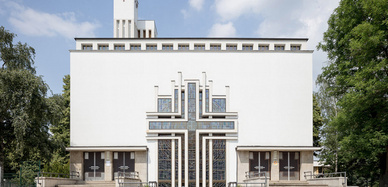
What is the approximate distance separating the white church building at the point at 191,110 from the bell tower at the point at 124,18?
6.14m

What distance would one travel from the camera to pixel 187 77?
2659 cm

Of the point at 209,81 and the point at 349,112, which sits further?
the point at 209,81

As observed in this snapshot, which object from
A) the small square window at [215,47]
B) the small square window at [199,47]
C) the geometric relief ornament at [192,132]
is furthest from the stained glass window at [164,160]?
the small square window at [215,47]

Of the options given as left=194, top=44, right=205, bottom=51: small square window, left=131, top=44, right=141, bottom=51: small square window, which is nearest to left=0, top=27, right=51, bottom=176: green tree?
left=131, top=44, right=141, bottom=51: small square window

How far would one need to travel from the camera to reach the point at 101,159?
84.2ft

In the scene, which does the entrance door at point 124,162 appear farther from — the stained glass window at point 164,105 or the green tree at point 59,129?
the green tree at point 59,129

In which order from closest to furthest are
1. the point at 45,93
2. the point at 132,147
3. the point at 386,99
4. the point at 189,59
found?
the point at 386,99, the point at 45,93, the point at 132,147, the point at 189,59

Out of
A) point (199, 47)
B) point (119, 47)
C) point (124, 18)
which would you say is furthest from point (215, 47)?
point (124, 18)

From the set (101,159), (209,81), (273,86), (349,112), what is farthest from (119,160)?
(349,112)

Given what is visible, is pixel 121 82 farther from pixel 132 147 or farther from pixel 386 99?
pixel 386 99

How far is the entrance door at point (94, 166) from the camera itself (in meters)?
25.4

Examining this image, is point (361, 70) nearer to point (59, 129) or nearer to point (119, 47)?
point (119, 47)

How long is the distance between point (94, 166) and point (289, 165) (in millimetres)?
14104

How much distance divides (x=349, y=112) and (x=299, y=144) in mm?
5858
